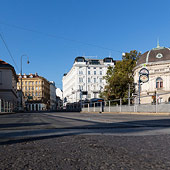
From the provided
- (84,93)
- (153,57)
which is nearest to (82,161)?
(153,57)

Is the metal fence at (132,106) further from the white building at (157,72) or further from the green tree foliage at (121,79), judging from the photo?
the white building at (157,72)

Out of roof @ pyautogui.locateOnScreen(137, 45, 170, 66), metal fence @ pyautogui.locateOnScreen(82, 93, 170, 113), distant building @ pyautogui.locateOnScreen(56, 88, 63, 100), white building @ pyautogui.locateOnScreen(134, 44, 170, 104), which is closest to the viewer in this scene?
metal fence @ pyautogui.locateOnScreen(82, 93, 170, 113)

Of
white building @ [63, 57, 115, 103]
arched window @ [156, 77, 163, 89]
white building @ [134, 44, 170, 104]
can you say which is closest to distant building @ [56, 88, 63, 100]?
white building @ [63, 57, 115, 103]

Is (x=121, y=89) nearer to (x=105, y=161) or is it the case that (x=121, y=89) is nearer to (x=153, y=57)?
(x=153, y=57)

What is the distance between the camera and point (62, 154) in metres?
2.22

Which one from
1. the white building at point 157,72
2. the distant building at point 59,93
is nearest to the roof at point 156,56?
the white building at point 157,72

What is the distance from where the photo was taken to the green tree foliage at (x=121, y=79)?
1740 inches

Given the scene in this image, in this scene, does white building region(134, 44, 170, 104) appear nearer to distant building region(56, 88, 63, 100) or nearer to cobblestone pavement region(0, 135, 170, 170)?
cobblestone pavement region(0, 135, 170, 170)

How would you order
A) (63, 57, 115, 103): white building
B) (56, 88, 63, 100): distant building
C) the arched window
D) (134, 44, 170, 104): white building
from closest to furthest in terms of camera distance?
1. (134, 44, 170, 104): white building
2. the arched window
3. (63, 57, 115, 103): white building
4. (56, 88, 63, 100): distant building

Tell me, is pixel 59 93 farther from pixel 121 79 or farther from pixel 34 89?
pixel 121 79

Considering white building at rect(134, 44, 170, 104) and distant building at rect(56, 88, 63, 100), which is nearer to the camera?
white building at rect(134, 44, 170, 104)

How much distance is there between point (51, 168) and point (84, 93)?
83.5 metres

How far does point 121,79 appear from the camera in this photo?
44281 mm

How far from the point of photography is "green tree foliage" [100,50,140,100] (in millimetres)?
44188
